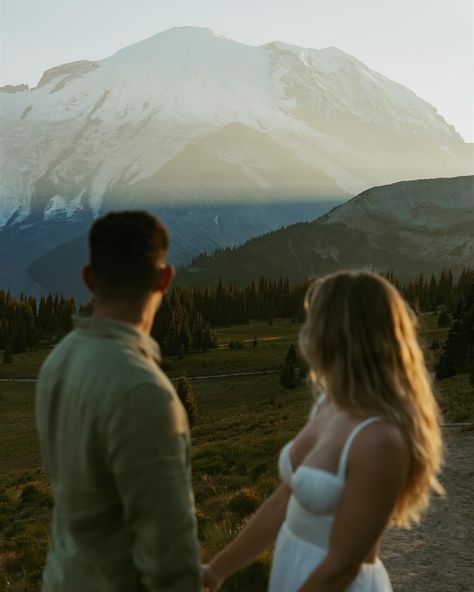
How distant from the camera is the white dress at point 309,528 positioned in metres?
3.37

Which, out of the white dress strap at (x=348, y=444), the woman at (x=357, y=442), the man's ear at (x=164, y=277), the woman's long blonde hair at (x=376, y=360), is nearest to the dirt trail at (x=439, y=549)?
the woman at (x=357, y=442)

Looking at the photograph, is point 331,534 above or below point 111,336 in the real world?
below

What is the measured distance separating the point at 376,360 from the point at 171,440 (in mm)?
1061

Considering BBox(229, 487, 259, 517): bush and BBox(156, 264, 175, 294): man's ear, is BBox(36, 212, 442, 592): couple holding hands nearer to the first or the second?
BBox(156, 264, 175, 294): man's ear

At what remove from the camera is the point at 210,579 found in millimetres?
3873

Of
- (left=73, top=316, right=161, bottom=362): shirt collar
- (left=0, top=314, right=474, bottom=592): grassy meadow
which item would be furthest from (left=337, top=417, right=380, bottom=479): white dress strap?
(left=73, top=316, right=161, bottom=362): shirt collar

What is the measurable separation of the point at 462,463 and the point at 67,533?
16.4 metres

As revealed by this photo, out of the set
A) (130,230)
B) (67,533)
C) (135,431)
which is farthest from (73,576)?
(130,230)

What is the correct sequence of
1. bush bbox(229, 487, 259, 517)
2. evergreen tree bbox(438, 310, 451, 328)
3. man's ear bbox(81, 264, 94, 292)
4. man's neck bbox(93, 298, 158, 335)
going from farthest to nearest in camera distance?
evergreen tree bbox(438, 310, 451, 328), bush bbox(229, 487, 259, 517), man's ear bbox(81, 264, 94, 292), man's neck bbox(93, 298, 158, 335)

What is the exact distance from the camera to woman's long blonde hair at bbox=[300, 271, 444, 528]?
342cm

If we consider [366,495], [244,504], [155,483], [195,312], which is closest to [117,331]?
[155,483]

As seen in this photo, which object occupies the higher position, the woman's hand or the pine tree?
the woman's hand

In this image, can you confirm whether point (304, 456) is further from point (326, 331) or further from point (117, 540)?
point (117, 540)

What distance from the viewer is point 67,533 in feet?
10.8
